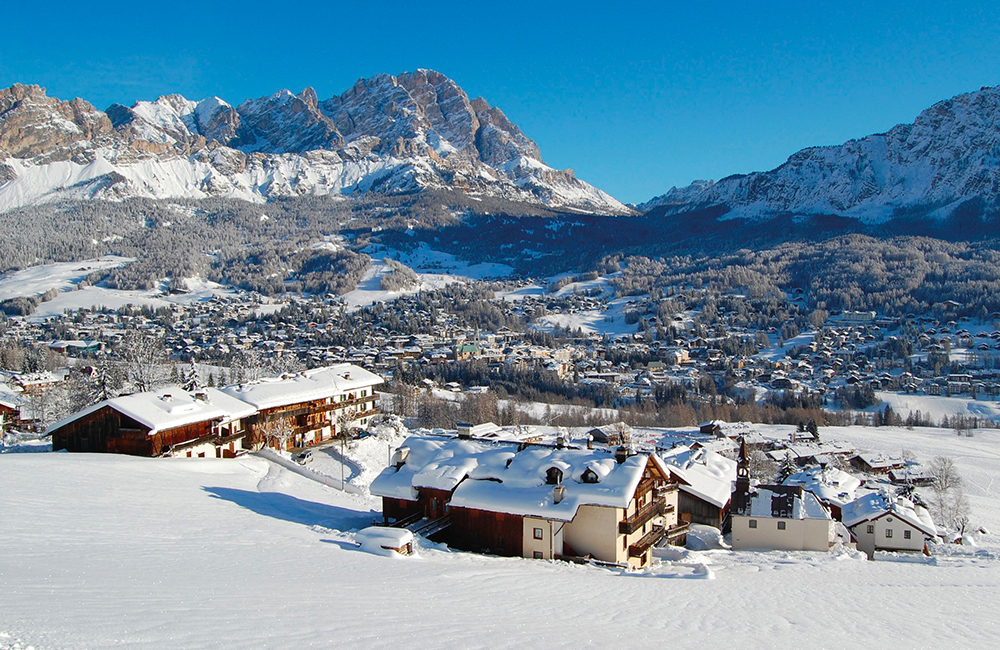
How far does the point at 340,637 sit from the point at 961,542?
34998 mm

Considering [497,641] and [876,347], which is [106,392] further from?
[876,347]

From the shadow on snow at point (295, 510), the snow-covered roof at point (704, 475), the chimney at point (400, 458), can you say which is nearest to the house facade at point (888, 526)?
the snow-covered roof at point (704, 475)

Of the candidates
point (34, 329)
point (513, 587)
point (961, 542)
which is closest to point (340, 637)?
point (513, 587)

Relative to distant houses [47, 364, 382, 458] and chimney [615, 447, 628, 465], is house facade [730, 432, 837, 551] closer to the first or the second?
chimney [615, 447, 628, 465]

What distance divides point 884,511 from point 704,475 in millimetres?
8608

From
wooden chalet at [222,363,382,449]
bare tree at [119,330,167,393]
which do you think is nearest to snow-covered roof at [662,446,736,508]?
wooden chalet at [222,363,382,449]

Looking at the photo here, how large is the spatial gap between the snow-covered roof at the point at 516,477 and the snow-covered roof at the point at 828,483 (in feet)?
53.4

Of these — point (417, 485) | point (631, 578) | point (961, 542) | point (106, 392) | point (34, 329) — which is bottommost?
point (961, 542)

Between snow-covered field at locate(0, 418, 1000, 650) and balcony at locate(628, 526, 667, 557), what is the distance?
1.29 metres

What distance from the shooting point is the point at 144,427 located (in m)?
28.6

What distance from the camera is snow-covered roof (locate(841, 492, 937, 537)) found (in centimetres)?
3158

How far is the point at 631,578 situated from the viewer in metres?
17.9

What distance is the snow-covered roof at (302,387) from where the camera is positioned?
38.4 metres

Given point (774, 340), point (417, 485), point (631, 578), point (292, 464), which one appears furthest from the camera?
point (774, 340)
